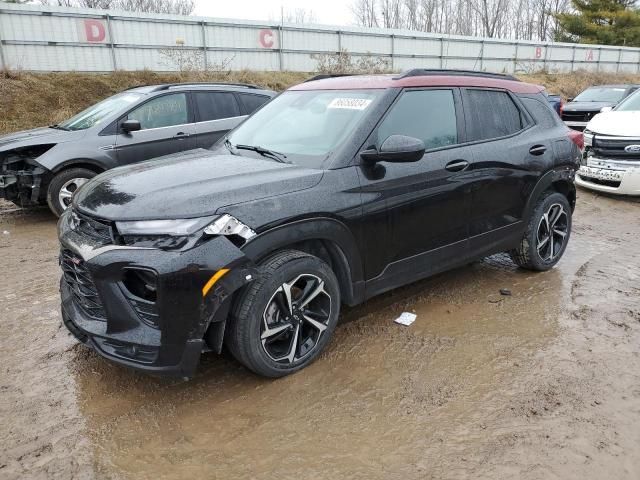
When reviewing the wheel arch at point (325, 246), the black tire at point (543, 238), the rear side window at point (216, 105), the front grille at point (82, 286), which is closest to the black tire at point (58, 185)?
the rear side window at point (216, 105)

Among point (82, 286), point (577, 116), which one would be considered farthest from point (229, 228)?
point (577, 116)

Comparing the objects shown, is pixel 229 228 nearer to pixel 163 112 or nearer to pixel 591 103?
pixel 163 112

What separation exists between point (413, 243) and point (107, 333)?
82.1 inches

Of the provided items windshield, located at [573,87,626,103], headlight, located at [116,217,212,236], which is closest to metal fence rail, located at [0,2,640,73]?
windshield, located at [573,87,626,103]

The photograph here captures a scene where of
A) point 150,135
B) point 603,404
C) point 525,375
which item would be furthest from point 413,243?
point 150,135

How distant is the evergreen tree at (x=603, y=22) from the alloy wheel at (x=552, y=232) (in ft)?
142

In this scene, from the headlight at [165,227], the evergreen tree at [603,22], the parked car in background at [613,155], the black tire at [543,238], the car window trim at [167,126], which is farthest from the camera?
the evergreen tree at [603,22]

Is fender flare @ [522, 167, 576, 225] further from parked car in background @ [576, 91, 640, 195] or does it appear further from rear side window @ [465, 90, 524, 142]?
parked car in background @ [576, 91, 640, 195]

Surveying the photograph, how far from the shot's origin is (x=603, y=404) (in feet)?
9.67

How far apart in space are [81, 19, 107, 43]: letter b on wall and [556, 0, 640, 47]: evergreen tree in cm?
3799

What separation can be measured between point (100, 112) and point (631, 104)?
346 inches

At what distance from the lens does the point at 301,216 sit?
9.96ft

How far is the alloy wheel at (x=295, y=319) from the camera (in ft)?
9.96

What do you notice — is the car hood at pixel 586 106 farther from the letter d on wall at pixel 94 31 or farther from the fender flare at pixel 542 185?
the letter d on wall at pixel 94 31
